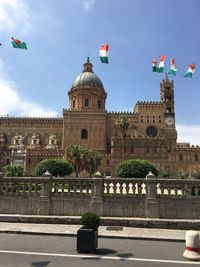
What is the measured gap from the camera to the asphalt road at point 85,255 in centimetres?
698

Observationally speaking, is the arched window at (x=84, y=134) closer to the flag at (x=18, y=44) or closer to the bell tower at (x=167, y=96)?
the bell tower at (x=167, y=96)

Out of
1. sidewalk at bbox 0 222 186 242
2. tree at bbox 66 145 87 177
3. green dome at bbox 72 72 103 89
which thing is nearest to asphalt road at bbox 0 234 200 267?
sidewalk at bbox 0 222 186 242

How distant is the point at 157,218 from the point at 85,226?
178 inches

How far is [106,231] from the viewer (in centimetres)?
1045

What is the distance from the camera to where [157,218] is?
11.8 meters

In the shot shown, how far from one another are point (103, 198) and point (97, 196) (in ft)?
0.91

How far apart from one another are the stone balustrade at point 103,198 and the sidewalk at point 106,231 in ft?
3.41

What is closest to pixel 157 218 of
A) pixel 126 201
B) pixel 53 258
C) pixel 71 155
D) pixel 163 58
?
pixel 126 201

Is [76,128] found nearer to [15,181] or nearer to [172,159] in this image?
[172,159]

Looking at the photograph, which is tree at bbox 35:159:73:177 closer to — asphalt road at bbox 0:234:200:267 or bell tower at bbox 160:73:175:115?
asphalt road at bbox 0:234:200:267

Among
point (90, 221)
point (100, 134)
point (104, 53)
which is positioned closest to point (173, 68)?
point (104, 53)

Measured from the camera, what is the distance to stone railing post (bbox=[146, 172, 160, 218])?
11.8m

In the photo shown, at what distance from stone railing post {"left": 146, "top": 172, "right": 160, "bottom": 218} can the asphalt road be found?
2.41 meters

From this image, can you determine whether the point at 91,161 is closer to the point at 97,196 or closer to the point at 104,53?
the point at 104,53
